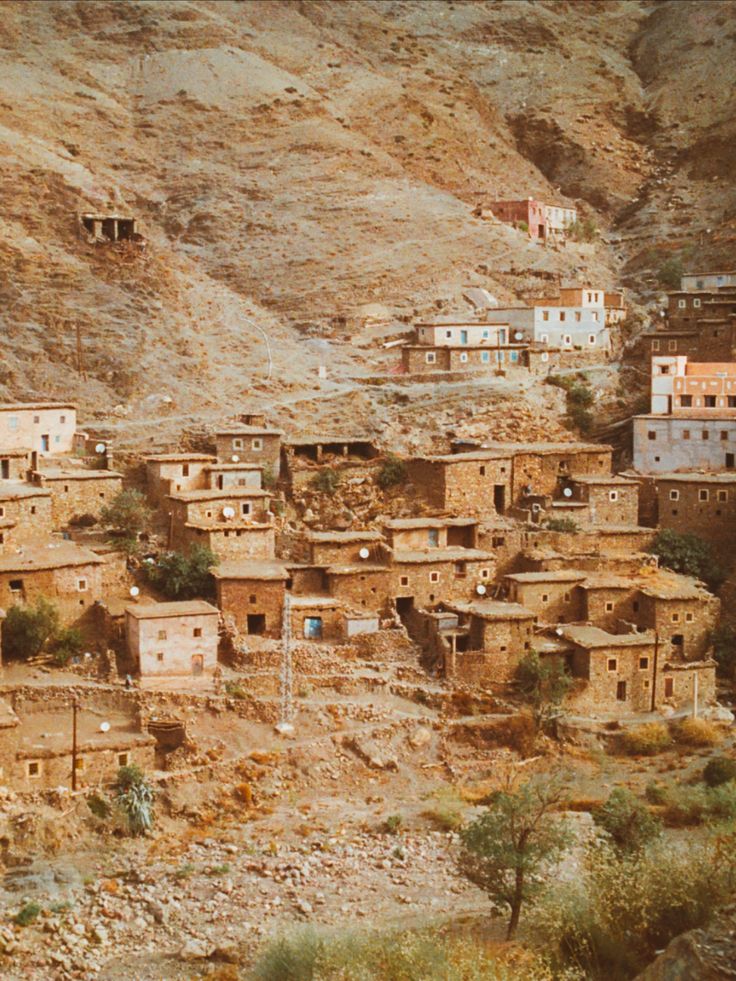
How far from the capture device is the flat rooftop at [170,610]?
126ft

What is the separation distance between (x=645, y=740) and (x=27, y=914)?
1798cm

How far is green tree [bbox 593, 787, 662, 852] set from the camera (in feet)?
107

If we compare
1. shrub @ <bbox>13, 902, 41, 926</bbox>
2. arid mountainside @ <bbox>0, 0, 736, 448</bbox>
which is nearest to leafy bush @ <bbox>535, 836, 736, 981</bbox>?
shrub @ <bbox>13, 902, 41, 926</bbox>

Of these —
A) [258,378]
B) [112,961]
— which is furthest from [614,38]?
[112,961]

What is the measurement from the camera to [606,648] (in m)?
41.5

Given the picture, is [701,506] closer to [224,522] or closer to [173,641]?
[224,522]

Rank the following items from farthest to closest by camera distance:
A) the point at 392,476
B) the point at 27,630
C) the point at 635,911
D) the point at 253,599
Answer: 1. the point at 392,476
2. the point at 253,599
3. the point at 27,630
4. the point at 635,911

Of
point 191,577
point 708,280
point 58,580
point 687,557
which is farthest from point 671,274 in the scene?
point 58,580

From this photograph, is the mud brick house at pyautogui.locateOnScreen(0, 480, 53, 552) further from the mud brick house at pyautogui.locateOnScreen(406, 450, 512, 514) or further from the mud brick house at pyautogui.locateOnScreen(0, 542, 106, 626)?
the mud brick house at pyautogui.locateOnScreen(406, 450, 512, 514)

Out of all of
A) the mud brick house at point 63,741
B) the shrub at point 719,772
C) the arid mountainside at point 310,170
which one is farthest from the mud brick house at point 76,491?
the shrub at point 719,772

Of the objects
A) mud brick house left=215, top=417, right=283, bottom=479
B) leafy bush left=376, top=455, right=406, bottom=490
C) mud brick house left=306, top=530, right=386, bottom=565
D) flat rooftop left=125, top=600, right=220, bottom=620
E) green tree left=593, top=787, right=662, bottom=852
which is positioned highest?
mud brick house left=215, top=417, right=283, bottom=479

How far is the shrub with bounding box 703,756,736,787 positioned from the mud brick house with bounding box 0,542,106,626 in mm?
17171

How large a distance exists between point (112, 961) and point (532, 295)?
44.8 m

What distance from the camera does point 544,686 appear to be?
40656 millimetres
